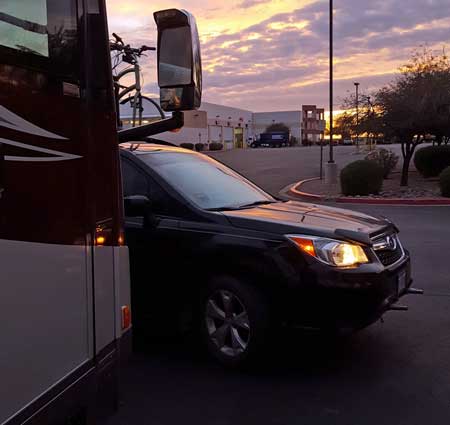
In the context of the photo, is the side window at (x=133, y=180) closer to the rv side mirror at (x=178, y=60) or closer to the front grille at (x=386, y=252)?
the rv side mirror at (x=178, y=60)

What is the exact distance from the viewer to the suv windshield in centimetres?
471

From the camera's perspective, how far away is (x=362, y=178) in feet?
57.6

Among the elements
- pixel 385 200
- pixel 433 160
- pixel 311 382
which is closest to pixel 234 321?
pixel 311 382

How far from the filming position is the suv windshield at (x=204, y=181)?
4707 mm

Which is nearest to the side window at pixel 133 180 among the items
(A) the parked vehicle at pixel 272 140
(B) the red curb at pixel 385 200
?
(B) the red curb at pixel 385 200

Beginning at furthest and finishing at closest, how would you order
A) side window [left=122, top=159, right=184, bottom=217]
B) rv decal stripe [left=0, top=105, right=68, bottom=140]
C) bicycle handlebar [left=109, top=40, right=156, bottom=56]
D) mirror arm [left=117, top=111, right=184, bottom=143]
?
bicycle handlebar [left=109, top=40, right=156, bottom=56] < side window [left=122, top=159, right=184, bottom=217] < mirror arm [left=117, top=111, right=184, bottom=143] < rv decal stripe [left=0, top=105, right=68, bottom=140]

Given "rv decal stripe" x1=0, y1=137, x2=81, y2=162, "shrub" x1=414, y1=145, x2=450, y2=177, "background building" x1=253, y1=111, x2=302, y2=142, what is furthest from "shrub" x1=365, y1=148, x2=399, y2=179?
"background building" x1=253, y1=111, x2=302, y2=142

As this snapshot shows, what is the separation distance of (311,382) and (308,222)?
1.22 m

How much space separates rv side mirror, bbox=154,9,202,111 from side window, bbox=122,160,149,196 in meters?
1.70

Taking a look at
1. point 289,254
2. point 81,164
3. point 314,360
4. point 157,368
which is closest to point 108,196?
point 81,164

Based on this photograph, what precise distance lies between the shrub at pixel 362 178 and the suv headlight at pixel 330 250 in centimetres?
1383

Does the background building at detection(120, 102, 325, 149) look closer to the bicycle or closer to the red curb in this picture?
the red curb

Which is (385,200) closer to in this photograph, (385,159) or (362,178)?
(362,178)

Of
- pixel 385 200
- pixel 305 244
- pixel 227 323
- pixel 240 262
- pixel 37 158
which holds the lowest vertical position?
pixel 227 323
